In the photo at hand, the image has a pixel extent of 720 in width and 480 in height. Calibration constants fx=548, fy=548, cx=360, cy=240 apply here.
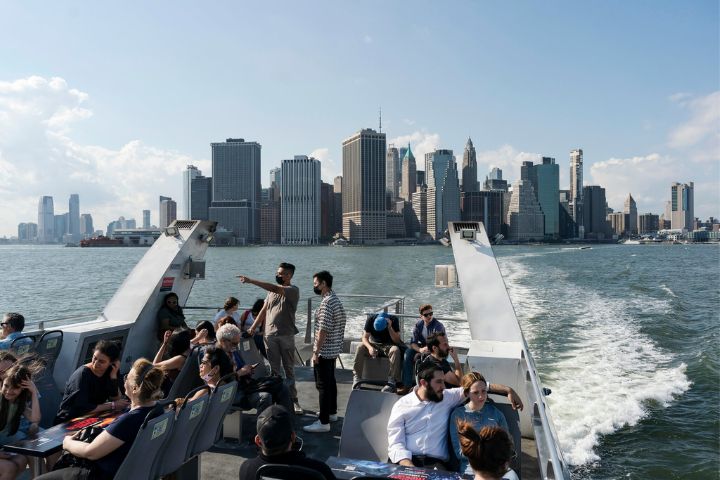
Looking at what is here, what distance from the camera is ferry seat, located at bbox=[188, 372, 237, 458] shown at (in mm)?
4375

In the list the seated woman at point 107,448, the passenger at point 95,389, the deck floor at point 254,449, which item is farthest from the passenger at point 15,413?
the deck floor at point 254,449

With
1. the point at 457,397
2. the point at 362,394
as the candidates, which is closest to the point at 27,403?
the point at 362,394

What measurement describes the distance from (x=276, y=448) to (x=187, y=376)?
8.32ft

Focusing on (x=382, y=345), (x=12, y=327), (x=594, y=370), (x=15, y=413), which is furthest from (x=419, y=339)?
(x=594, y=370)

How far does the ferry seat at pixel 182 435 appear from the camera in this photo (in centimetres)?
395

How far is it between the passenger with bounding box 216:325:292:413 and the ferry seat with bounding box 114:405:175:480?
1697 millimetres

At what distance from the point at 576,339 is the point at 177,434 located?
1889 centimetres

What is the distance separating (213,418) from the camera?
455 centimetres

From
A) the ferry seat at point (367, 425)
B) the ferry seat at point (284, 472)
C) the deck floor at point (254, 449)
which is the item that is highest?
the ferry seat at point (284, 472)

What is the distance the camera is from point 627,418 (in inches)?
478

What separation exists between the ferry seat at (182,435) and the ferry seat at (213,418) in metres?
0.10

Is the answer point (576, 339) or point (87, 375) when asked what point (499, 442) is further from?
point (576, 339)

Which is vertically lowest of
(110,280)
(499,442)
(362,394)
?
(110,280)

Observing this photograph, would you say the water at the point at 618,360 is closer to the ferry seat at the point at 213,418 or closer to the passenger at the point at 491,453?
the ferry seat at the point at 213,418
